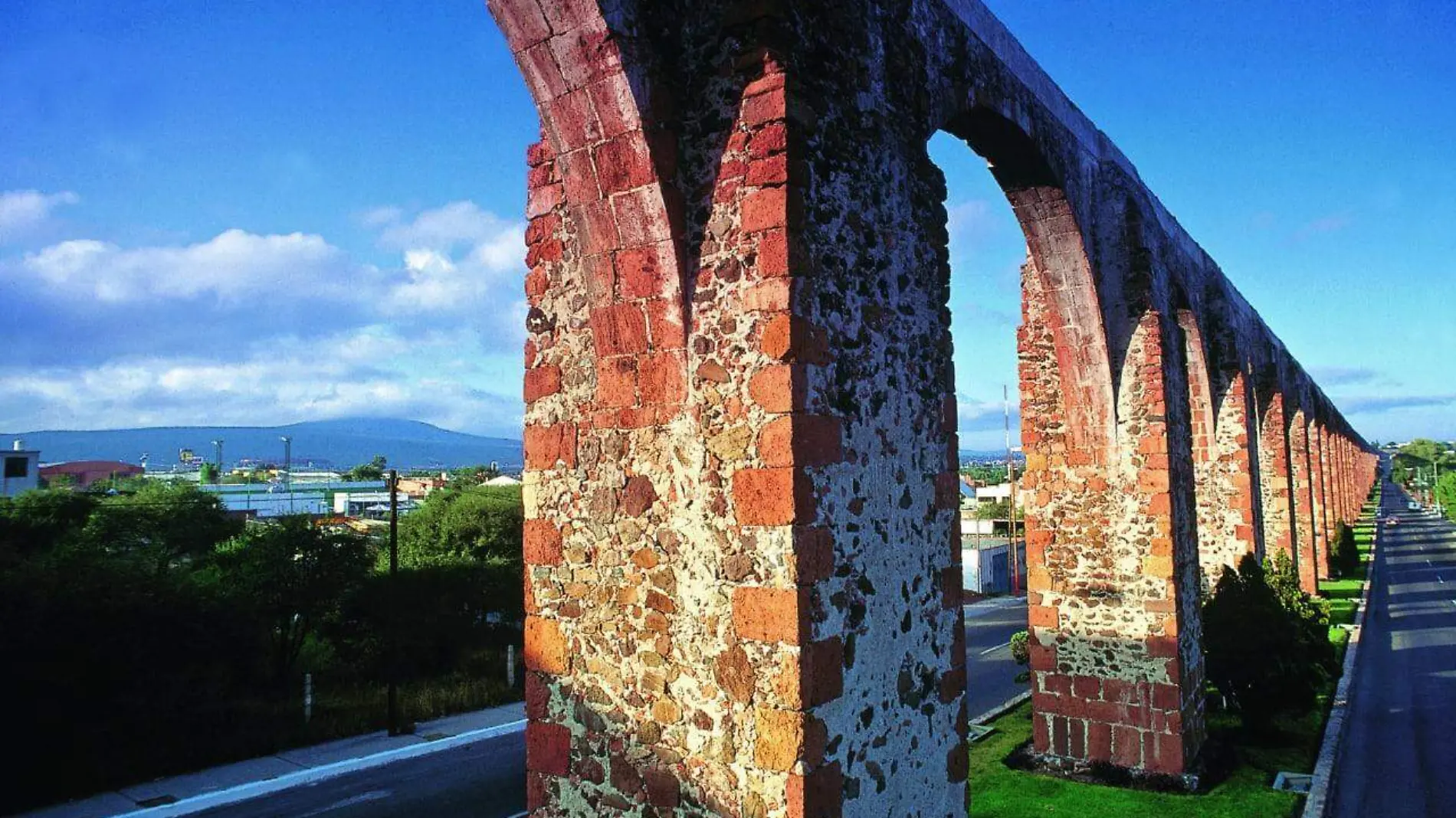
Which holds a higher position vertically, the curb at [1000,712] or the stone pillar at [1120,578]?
the stone pillar at [1120,578]

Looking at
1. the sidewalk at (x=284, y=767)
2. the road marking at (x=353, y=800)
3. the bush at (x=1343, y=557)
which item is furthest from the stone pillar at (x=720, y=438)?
the bush at (x=1343, y=557)

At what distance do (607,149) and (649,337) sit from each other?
0.89 meters

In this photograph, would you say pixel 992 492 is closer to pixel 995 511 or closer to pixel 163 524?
pixel 995 511

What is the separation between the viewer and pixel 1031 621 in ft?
31.5

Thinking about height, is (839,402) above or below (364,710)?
above

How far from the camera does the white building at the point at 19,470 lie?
38875mm

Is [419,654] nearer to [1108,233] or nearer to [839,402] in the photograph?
[1108,233]

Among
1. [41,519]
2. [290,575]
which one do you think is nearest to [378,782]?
[290,575]

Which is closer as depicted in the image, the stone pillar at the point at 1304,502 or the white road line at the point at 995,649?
the white road line at the point at 995,649

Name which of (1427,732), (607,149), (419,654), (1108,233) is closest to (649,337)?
(607,149)

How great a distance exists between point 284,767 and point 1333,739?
13932 millimetres

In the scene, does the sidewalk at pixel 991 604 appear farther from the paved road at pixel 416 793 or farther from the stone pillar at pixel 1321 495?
the paved road at pixel 416 793

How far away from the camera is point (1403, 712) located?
1300 cm

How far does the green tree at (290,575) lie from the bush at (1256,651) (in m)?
15.3
